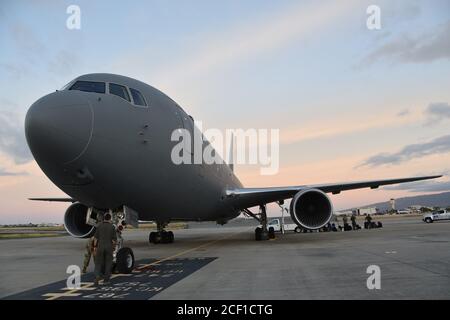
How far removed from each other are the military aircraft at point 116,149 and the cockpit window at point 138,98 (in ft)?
0.12

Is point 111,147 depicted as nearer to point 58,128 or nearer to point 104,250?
point 58,128

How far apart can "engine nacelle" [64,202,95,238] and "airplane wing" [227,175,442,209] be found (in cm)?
613

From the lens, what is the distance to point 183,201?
13.8 m

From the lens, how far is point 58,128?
27.3 feet

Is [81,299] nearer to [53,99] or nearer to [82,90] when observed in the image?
[53,99]

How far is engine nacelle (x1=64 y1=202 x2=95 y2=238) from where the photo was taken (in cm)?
1620

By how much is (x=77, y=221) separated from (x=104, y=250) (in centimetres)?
893

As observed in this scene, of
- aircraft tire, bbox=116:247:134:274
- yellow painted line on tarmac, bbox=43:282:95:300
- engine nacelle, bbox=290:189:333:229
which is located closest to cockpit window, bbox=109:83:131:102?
aircraft tire, bbox=116:247:134:274

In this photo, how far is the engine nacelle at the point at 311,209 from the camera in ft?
52.0

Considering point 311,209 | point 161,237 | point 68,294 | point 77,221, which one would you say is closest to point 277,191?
point 311,209

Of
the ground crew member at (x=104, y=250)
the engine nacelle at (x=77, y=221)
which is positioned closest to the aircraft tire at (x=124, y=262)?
the ground crew member at (x=104, y=250)

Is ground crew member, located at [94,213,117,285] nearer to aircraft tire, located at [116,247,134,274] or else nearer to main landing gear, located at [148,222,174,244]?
aircraft tire, located at [116,247,134,274]

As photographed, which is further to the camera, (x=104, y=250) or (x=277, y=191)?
(x=277, y=191)
